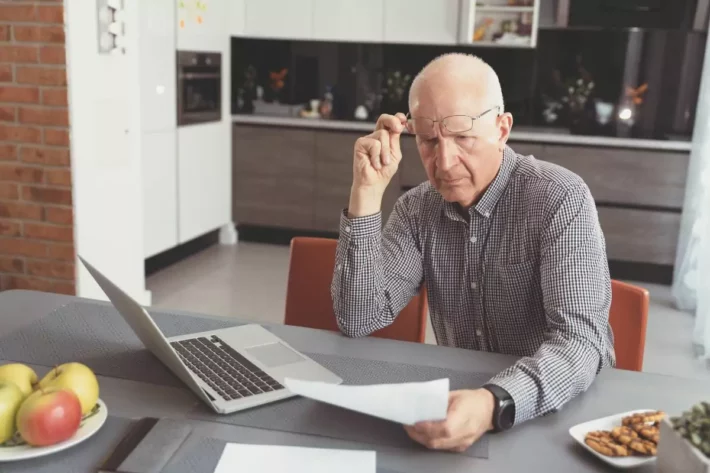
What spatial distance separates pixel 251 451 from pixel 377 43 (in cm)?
454

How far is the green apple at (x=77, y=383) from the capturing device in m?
1.03

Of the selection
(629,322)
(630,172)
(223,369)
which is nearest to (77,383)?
(223,369)

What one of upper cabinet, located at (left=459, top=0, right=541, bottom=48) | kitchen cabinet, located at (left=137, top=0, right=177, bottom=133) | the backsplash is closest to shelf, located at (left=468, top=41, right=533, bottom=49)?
upper cabinet, located at (left=459, top=0, right=541, bottom=48)

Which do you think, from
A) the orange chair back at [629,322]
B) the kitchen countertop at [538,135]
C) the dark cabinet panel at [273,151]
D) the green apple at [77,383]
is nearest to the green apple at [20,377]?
the green apple at [77,383]

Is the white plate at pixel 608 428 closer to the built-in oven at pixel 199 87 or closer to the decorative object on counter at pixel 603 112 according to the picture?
the built-in oven at pixel 199 87

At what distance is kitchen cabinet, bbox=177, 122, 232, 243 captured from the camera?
14.5 feet

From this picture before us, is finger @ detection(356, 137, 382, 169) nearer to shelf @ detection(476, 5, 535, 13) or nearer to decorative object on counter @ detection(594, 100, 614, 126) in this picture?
shelf @ detection(476, 5, 535, 13)

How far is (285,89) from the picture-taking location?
5.35 metres

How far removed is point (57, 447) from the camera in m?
0.97

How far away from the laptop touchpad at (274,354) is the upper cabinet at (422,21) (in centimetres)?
371

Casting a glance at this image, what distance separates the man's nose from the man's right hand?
0.10 meters

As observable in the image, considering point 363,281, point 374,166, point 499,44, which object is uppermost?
point 499,44

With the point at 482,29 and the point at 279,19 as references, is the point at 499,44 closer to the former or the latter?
the point at 482,29

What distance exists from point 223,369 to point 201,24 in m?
3.60
